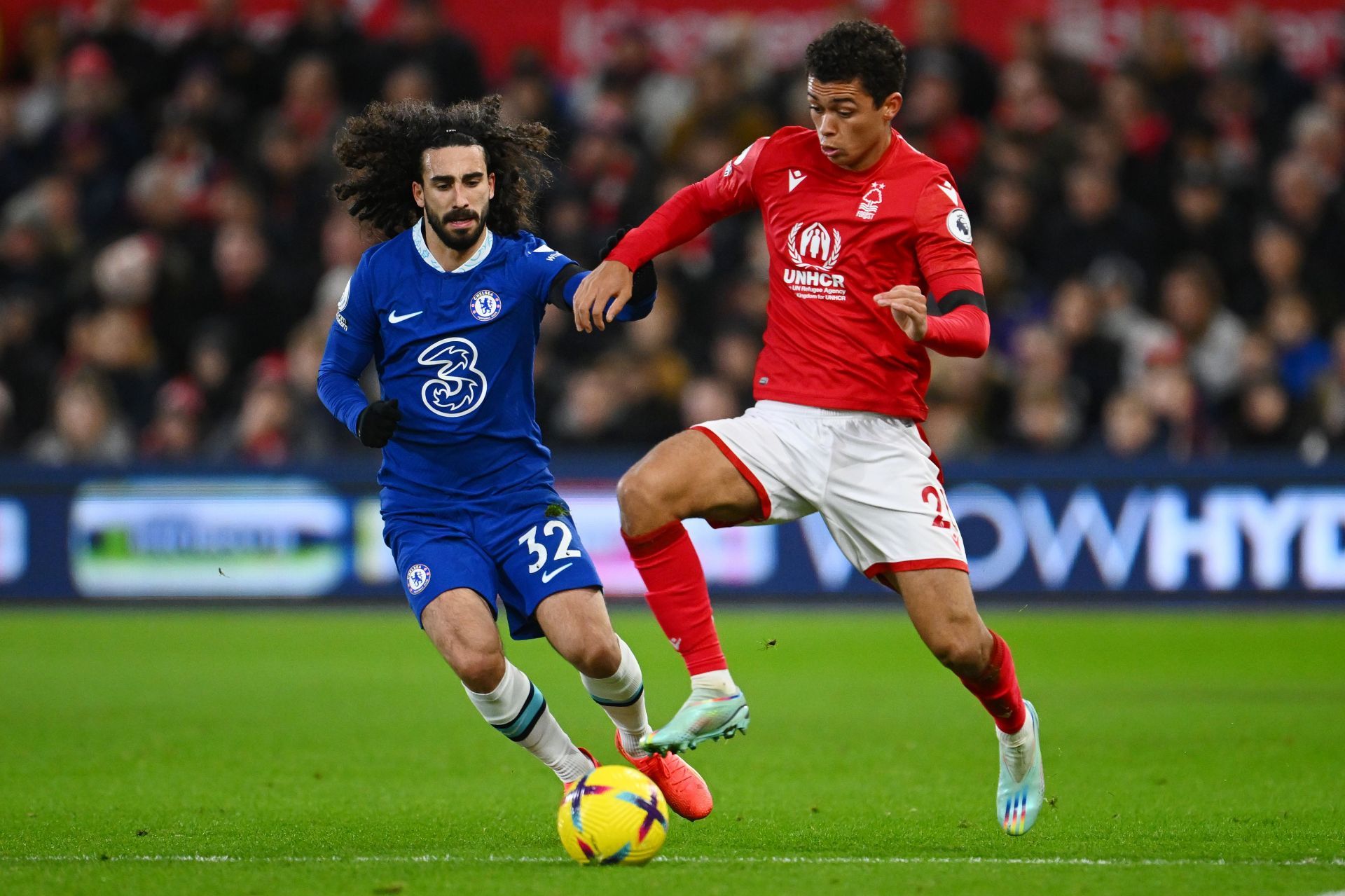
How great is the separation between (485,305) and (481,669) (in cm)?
120

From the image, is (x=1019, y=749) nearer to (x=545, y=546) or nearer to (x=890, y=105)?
(x=545, y=546)

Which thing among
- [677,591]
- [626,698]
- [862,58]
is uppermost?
[862,58]

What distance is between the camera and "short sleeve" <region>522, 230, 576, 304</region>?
603cm

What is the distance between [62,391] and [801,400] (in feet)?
29.4

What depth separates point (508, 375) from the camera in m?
6.03

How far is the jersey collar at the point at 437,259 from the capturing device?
19.9 ft

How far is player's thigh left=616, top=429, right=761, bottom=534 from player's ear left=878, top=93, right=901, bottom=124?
3.92 feet

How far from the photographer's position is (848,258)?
19.0ft

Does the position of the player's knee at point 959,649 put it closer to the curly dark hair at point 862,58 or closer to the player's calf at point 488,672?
the player's calf at point 488,672

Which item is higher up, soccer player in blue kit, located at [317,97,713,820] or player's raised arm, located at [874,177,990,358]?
player's raised arm, located at [874,177,990,358]

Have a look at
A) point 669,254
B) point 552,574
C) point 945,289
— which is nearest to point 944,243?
point 945,289

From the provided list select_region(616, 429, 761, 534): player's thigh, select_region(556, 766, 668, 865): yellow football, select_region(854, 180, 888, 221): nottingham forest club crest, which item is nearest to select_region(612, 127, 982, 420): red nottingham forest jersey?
select_region(854, 180, 888, 221): nottingham forest club crest

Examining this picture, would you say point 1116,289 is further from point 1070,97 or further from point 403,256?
point 403,256

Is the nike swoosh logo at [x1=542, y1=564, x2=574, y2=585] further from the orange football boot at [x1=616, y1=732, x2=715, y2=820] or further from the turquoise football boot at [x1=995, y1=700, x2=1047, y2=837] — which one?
the turquoise football boot at [x1=995, y1=700, x2=1047, y2=837]
